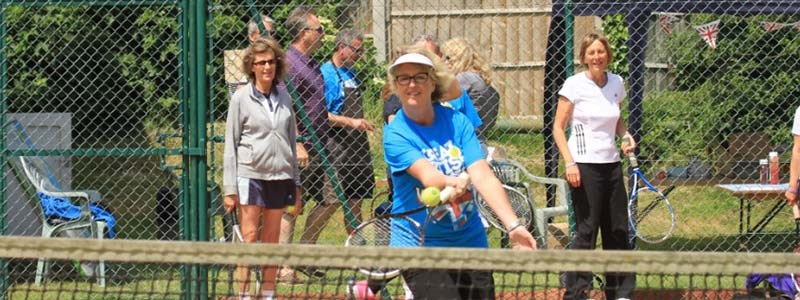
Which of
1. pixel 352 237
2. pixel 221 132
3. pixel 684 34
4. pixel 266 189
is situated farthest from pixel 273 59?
pixel 684 34

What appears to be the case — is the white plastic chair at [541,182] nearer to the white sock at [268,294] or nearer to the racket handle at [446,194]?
the white sock at [268,294]

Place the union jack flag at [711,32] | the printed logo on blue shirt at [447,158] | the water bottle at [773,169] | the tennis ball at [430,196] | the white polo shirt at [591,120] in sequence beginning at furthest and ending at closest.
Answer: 1. the water bottle at [773,169]
2. the union jack flag at [711,32]
3. the white polo shirt at [591,120]
4. the printed logo on blue shirt at [447,158]
5. the tennis ball at [430,196]

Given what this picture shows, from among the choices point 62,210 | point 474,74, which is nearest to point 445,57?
point 474,74

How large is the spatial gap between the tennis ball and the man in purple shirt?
10.6 ft

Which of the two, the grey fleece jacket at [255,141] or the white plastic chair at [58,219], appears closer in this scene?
the grey fleece jacket at [255,141]

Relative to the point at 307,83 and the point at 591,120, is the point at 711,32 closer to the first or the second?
the point at 591,120

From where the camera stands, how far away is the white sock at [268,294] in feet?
20.1

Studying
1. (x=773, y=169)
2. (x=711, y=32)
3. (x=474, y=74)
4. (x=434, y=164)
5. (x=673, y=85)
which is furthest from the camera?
(x=673, y=85)

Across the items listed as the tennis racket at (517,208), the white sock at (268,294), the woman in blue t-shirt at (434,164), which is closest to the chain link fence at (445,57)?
the tennis racket at (517,208)

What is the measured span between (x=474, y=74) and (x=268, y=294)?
222cm

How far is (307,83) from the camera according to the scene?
7789 mm

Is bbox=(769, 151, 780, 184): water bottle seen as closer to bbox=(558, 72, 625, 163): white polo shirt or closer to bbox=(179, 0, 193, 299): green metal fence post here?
bbox=(558, 72, 625, 163): white polo shirt

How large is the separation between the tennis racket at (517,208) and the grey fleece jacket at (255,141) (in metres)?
1.56

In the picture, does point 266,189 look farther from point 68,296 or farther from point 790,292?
point 790,292
